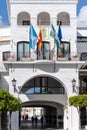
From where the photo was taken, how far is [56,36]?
154ft

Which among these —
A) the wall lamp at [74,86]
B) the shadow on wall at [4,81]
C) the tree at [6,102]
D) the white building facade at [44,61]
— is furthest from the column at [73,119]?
the tree at [6,102]

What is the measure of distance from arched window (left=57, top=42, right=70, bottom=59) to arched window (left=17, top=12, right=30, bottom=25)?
511 centimetres

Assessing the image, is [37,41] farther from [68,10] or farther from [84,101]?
[84,101]

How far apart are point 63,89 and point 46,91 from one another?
1896mm

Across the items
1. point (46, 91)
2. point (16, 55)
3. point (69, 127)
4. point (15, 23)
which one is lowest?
point (69, 127)

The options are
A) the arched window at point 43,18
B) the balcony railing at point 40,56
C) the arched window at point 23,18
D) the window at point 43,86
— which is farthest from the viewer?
the arched window at point 23,18

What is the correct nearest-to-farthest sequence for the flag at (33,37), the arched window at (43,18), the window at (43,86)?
the flag at (33,37), the window at (43,86), the arched window at (43,18)

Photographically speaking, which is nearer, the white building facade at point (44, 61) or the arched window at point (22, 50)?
the white building facade at point (44, 61)

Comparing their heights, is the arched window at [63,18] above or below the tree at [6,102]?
above

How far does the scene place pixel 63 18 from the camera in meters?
51.6

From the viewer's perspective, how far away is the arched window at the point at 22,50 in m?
47.6

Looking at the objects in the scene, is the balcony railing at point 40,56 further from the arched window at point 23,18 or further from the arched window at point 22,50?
the arched window at point 23,18

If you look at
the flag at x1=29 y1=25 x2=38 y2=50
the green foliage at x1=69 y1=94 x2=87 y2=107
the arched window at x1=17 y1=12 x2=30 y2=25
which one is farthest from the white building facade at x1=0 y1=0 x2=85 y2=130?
the green foliage at x1=69 y1=94 x2=87 y2=107

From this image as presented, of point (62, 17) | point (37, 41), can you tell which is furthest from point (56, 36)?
point (62, 17)
